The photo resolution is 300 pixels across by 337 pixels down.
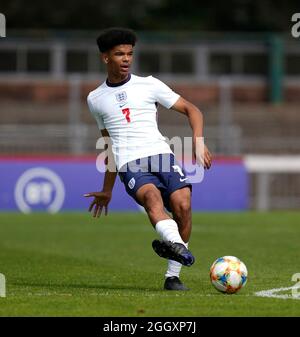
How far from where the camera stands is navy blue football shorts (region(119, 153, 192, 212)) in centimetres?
1066

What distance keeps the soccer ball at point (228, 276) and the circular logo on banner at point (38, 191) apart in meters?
15.7

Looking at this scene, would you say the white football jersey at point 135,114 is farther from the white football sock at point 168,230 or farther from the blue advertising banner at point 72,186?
the blue advertising banner at point 72,186

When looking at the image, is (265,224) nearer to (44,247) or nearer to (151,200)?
(44,247)

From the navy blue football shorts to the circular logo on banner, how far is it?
15171 millimetres

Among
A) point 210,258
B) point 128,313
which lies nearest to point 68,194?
point 210,258

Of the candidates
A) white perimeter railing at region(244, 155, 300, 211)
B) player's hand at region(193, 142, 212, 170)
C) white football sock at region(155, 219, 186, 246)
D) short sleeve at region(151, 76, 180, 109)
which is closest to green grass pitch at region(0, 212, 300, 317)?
white football sock at region(155, 219, 186, 246)

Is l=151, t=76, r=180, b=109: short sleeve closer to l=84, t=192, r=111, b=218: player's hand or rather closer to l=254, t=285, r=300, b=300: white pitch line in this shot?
l=84, t=192, r=111, b=218: player's hand

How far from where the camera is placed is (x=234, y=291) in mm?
10375

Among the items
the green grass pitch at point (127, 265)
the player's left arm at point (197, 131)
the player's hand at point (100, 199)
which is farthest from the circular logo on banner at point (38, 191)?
the player's left arm at point (197, 131)

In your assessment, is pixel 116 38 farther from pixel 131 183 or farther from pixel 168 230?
pixel 168 230

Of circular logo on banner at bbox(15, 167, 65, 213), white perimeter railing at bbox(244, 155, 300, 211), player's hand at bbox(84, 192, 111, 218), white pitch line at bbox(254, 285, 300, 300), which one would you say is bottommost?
white pitch line at bbox(254, 285, 300, 300)

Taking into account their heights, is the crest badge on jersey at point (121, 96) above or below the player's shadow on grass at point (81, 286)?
above

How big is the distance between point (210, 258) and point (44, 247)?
323 cm

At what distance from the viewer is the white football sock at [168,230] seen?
10172 mm
